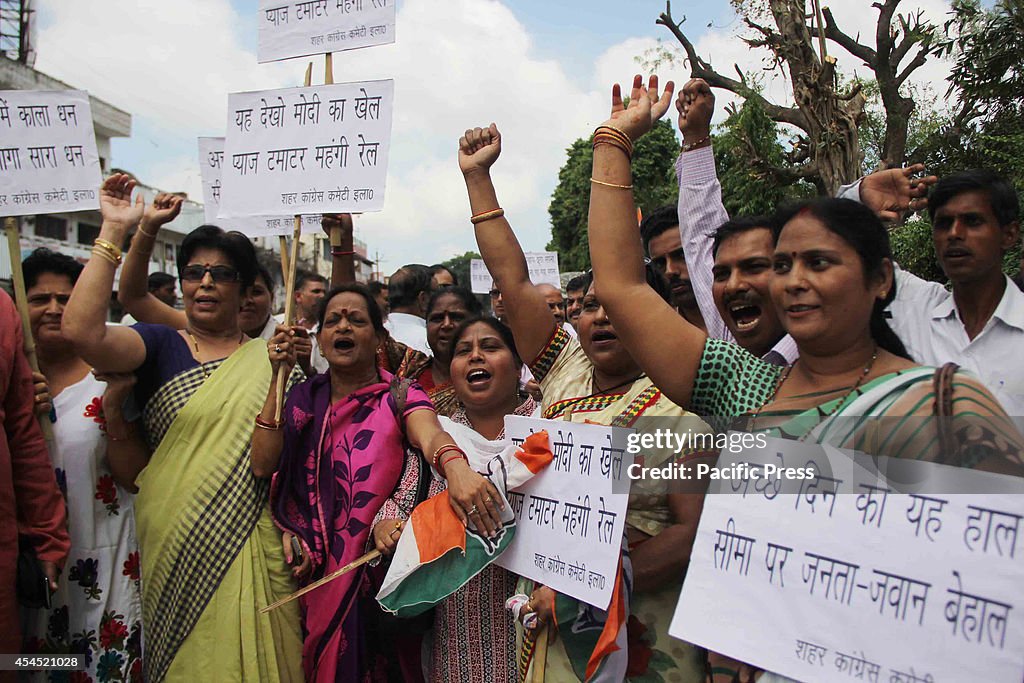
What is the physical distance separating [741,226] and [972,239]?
929 millimetres

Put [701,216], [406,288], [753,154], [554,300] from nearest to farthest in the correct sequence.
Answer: [701,216]
[406,288]
[554,300]
[753,154]

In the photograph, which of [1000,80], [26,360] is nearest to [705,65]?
[1000,80]

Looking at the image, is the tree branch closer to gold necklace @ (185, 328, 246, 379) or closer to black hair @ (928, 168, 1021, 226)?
black hair @ (928, 168, 1021, 226)

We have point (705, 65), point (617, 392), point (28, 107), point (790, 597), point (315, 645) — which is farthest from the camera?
point (705, 65)

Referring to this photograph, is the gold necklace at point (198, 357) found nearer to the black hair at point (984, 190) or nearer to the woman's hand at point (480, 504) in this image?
the woman's hand at point (480, 504)

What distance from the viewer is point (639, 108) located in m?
1.94

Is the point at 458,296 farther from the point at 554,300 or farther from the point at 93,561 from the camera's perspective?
the point at 93,561

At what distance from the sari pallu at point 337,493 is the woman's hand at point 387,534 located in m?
0.13

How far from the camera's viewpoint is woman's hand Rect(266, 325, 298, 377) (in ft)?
9.31

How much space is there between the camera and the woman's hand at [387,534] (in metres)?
2.50

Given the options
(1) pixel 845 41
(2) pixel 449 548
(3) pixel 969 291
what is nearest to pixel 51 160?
(2) pixel 449 548

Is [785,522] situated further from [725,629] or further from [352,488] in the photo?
[352,488]

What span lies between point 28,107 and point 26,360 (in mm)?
1282

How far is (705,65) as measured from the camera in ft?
50.1
